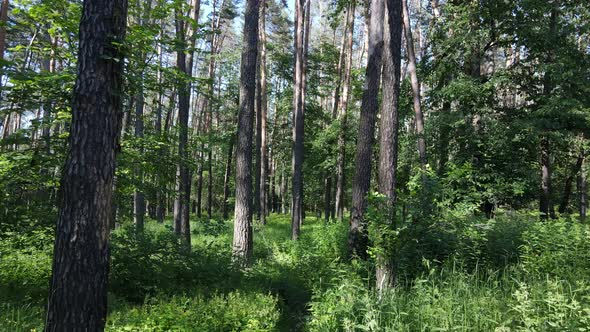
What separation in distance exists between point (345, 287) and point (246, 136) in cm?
461

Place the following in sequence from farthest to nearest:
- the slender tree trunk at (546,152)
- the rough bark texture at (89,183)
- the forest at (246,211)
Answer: the slender tree trunk at (546,152) → the forest at (246,211) → the rough bark texture at (89,183)

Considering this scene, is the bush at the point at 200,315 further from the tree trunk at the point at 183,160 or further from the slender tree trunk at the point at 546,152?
the slender tree trunk at the point at 546,152

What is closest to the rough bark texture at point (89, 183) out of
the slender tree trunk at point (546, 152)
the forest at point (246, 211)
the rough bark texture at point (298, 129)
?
the forest at point (246, 211)

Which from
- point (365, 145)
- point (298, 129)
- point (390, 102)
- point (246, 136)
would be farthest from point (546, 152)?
point (246, 136)

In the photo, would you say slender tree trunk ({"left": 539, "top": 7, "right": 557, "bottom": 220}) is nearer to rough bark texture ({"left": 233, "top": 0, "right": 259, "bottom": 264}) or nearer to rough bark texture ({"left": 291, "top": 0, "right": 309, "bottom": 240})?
rough bark texture ({"left": 291, "top": 0, "right": 309, "bottom": 240})

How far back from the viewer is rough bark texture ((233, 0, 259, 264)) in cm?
849

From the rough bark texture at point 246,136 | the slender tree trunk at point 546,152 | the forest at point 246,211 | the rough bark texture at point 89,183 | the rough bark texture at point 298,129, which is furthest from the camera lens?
the rough bark texture at point 298,129

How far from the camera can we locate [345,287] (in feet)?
17.5

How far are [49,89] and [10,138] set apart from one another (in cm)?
109

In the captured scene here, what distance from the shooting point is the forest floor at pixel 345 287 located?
168 inches

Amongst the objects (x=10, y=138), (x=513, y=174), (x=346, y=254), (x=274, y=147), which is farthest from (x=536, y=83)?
(x=274, y=147)

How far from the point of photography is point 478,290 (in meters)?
4.98

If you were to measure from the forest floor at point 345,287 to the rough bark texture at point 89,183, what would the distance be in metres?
1.10

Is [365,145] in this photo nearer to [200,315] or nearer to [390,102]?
[390,102]
